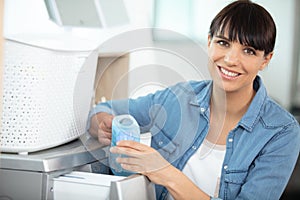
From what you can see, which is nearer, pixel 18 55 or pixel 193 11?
pixel 18 55

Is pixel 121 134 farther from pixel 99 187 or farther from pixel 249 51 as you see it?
pixel 249 51

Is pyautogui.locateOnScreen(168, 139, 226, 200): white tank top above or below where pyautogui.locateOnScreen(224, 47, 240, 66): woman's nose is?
below

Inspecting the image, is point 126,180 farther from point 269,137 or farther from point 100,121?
point 269,137

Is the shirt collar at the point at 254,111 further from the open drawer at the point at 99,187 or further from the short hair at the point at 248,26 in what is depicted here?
the open drawer at the point at 99,187

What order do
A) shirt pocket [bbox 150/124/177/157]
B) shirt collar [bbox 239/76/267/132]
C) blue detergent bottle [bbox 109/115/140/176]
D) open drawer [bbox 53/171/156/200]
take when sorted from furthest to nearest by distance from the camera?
shirt collar [bbox 239/76/267/132], shirt pocket [bbox 150/124/177/157], blue detergent bottle [bbox 109/115/140/176], open drawer [bbox 53/171/156/200]

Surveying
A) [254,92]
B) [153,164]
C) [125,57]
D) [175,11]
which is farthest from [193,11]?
[153,164]

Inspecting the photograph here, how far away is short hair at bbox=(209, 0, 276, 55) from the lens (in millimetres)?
1399

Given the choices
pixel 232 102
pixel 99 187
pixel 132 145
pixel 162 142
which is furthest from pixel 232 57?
pixel 99 187

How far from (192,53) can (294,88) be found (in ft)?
5.97

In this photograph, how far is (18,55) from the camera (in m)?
1.16

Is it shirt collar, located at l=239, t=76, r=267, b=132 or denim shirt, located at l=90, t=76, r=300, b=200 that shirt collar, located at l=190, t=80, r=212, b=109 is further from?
shirt collar, located at l=239, t=76, r=267, b=132

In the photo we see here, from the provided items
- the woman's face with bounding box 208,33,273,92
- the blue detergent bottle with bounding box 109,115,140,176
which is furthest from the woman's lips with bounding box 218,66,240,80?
the blue detergent bottle with bounding box 109,115,140,176

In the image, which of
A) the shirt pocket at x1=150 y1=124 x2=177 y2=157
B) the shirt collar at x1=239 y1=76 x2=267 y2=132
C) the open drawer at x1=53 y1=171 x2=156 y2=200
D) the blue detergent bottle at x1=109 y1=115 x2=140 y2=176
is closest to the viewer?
the open drawer at x1=53 y1=171 x2=156 y2=200

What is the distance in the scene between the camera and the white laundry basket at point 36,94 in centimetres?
117
